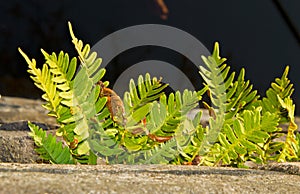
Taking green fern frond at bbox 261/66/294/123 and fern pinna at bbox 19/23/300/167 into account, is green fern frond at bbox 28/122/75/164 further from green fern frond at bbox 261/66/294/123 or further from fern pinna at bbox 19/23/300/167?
green fern frond at bbox 261/66/294/123

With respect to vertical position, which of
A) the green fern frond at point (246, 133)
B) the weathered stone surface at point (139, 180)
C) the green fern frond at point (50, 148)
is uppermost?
the green fern frond at point (50, 148)

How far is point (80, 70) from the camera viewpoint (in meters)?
1.06

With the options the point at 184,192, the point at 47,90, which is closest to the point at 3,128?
the point at 47,90

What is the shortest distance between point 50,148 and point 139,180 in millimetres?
272

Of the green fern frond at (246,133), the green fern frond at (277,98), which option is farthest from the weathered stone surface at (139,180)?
the green fern frond at (277,98)

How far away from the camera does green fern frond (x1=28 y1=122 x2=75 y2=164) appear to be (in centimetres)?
107

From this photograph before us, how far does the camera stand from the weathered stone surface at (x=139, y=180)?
0.78m

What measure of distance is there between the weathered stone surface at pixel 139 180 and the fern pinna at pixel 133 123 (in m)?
0.10

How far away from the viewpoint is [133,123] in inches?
43.2

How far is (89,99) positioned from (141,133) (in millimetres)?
129

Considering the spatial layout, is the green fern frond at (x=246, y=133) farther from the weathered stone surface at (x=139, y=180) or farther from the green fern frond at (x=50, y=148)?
the green fern frond at (x=50, y=148)

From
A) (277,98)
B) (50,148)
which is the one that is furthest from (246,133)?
(50,148)

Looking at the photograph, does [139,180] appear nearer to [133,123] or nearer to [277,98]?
[133,123]

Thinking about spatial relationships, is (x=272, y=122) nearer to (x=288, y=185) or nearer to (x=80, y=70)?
(x=288, y=185)
